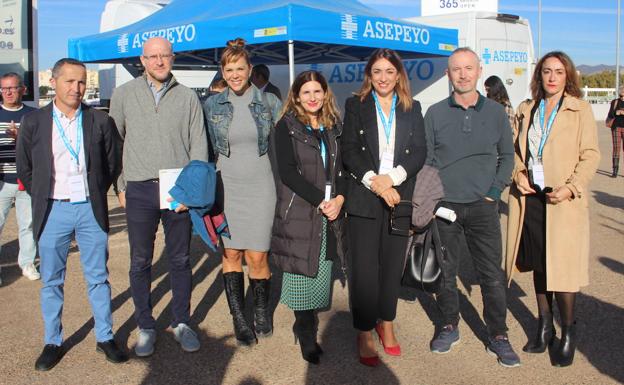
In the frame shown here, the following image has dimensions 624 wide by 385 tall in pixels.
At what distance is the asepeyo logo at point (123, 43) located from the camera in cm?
800

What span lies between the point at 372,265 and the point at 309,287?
42 centimetres

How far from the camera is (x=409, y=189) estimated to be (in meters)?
3.53

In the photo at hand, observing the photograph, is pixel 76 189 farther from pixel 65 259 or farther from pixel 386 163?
pixel 386 163

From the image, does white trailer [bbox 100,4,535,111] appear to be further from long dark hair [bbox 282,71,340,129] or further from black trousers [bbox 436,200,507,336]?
long dark hair [bbox 282,71,340,129]

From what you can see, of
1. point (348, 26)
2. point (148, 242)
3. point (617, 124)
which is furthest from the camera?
point (617, 124)

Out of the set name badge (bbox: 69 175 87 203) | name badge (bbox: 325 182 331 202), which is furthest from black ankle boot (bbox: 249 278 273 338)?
name badge (bbox: 69 175 87 203)

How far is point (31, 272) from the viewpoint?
5.41 meters

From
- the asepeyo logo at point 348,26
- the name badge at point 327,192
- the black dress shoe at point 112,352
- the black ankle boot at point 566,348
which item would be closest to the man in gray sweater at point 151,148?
the black dress shoe at point 112,352

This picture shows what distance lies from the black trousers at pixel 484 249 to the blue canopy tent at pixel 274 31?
3.17 m

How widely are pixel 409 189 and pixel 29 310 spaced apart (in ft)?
10.3

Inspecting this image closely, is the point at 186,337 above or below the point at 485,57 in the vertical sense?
below

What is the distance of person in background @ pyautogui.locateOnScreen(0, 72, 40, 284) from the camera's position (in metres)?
5.12

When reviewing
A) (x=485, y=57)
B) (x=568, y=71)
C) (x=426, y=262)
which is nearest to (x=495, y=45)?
(x=485, y=57)

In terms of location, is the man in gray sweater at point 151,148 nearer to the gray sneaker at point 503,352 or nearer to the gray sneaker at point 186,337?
the gray sneaker at point 186,337
